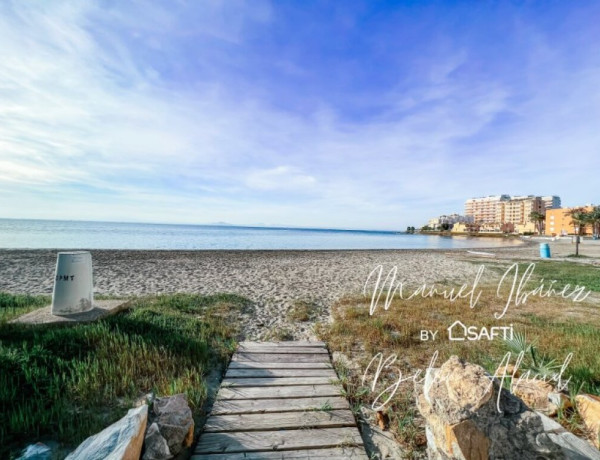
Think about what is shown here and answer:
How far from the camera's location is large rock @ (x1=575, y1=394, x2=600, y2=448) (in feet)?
9.14

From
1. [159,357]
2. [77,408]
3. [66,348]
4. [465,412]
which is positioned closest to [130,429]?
[77,408]

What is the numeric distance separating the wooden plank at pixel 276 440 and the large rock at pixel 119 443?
0.73 metres

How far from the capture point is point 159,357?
457 centimetres

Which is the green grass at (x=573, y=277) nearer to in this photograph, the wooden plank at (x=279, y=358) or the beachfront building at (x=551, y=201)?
the wooden plank at (x=279, y=358)

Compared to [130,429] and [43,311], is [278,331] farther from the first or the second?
[43,311]

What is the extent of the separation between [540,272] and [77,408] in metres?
20.6

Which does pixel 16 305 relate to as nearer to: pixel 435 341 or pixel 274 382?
pixel 274 382

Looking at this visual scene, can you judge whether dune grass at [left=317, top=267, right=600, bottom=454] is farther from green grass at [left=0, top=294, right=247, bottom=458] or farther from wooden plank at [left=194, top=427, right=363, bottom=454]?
green grass at [left=0, top=294, right=247, bottom=458]

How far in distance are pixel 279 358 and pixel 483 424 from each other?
11.5 ft

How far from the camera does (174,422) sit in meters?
2.74

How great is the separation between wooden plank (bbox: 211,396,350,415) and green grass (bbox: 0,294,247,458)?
0.32 m

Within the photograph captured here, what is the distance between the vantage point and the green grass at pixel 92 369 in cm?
312

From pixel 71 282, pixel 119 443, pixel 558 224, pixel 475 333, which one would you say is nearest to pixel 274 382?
pixel 119 443

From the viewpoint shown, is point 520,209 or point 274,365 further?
point 520,209
